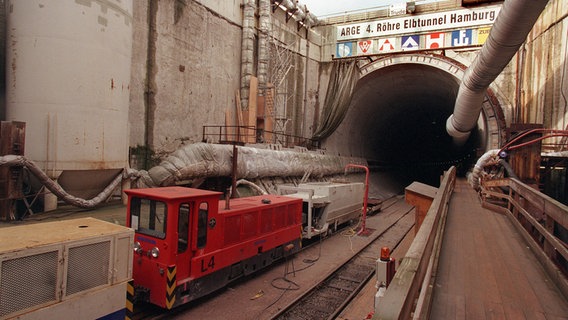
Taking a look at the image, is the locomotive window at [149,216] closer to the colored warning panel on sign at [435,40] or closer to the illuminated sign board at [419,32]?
the illuminated sign board at [419,32]

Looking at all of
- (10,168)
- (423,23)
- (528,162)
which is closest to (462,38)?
(423,23)

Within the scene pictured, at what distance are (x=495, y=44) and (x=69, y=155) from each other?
37.8ft

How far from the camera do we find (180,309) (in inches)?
274

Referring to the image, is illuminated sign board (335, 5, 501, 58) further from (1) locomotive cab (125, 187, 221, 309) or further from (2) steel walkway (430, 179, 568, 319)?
(1) locomotive cab (125, 187, 221, 309)

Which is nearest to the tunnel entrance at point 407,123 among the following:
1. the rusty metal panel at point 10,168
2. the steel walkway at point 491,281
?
the steel walkway at point 491,281

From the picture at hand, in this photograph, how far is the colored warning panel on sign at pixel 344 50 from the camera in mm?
22562

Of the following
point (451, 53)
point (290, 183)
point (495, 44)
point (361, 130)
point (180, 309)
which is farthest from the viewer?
point (361, 130)

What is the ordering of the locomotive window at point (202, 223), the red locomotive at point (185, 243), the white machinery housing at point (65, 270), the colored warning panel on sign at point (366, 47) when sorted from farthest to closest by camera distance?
the colored warning panel on sign at point (366, 47) → the locomotive window at point (202, 223) → the red locomotive at point (185, 243) → the white machinery housing at point (65, 270)

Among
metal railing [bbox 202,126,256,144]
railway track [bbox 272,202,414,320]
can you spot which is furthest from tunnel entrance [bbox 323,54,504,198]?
railway track [bbox 272,202,414,320]

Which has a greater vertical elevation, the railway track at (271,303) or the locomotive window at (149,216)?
the locomotive window at (149,216)

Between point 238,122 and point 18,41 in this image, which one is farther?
point 238,122

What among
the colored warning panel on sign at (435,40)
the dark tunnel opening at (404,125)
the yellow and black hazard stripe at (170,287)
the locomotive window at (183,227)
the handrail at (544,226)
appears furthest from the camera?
the dark tunnel opening at (404,125)

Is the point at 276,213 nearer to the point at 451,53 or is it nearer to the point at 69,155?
the point at 69,155

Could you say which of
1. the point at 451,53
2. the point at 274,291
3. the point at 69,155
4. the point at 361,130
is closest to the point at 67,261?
the point at 274,291
